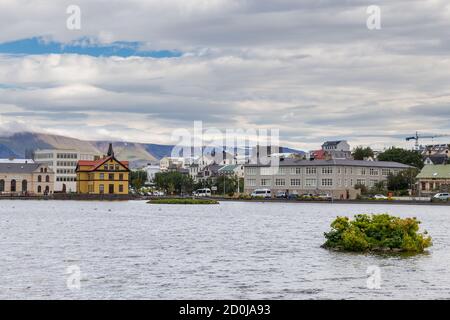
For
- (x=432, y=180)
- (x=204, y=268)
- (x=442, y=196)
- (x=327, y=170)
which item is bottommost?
(x=204, y=268)

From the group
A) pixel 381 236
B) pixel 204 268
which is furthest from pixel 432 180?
pixel 204 268

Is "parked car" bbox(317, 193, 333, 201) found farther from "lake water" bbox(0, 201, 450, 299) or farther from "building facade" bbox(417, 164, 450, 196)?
"lake water" bbox(0, 201, 450, 299)

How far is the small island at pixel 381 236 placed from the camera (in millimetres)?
47250

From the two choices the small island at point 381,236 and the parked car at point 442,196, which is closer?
the small island at point 381,236

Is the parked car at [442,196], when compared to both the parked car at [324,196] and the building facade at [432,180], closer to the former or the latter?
the building facade at [432,180]

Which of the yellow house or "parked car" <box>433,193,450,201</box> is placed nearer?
"parked car" <box>433,193,450,201</box>

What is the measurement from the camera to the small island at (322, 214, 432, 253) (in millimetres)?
47250

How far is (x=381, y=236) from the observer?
4791 centimetres

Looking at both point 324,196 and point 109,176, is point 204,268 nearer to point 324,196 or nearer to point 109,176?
point 109,176

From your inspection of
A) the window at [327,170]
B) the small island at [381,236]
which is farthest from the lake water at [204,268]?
the window at [327,170]

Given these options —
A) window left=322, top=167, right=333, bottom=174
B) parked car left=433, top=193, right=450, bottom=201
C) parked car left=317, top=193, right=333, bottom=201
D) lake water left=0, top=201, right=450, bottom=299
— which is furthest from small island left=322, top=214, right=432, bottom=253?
window left=322, top=167, right=333, bottom=174

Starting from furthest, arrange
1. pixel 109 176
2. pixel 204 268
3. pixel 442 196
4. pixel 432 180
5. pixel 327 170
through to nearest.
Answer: pixel 432 180 → pixel 327 170 → pixel 109 176 → pixel 442 196 → pixel 204 268
